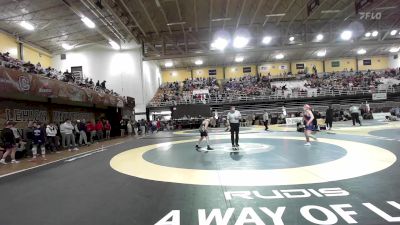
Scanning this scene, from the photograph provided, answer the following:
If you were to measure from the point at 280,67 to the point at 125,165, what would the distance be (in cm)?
3986

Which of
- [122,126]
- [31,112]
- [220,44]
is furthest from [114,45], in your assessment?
[31,112]

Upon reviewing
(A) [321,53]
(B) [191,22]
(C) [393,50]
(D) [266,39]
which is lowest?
(D) [266,39]

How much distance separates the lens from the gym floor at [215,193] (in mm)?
3719

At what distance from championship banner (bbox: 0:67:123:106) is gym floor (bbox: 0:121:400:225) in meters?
5.29

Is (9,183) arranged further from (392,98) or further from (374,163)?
(392,98)

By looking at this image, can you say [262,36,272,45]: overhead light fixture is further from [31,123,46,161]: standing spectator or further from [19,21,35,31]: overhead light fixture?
[31,123,46,161]: standing spectator

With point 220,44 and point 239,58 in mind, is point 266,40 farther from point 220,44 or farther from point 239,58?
point 239,58

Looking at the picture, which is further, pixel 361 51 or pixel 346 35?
pixel 361 51

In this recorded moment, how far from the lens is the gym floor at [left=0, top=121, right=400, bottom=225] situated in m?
3.72

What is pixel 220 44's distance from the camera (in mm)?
30906

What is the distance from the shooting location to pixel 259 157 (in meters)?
8.51

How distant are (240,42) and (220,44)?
1982 mm

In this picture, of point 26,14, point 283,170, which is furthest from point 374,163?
point 26,14

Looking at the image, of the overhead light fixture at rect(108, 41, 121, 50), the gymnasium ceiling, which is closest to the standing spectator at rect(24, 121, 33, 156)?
the gymnasium ceiling
